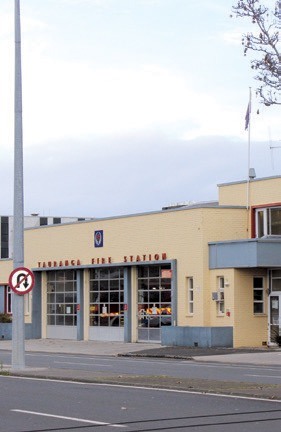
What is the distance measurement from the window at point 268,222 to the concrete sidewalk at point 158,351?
225 inches

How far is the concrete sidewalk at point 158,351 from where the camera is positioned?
34625mm

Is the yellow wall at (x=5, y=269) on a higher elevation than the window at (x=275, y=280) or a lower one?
higher

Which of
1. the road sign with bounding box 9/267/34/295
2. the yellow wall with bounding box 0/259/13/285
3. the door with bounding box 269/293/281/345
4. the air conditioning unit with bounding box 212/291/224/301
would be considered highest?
the yellow wall with bounding box 0/259/13/285

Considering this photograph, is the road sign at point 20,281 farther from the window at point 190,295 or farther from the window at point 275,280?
the window at point 190,295

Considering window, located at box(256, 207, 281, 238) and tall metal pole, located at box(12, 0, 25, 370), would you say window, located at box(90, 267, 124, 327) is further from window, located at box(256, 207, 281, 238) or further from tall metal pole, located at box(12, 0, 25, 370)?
tall metal pole, located at box(12, 0, 25, 370)

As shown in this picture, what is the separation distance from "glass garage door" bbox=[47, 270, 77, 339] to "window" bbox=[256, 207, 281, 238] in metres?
12.3

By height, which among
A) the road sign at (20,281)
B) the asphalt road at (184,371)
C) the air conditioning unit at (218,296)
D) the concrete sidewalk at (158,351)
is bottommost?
the concrete sidewalk at (158,351)

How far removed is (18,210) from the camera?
24.3m

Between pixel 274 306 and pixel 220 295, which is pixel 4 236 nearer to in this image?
pixel 220 295

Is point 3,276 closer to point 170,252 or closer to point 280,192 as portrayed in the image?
point 170,252

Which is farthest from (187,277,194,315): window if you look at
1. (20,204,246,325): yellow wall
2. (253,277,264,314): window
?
(253,277,264,314): window

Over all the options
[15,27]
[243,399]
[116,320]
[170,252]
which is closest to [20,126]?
[15,27]

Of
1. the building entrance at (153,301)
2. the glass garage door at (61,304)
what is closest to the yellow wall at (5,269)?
the glass garage door at (61,304)

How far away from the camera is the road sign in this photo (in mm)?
24125
